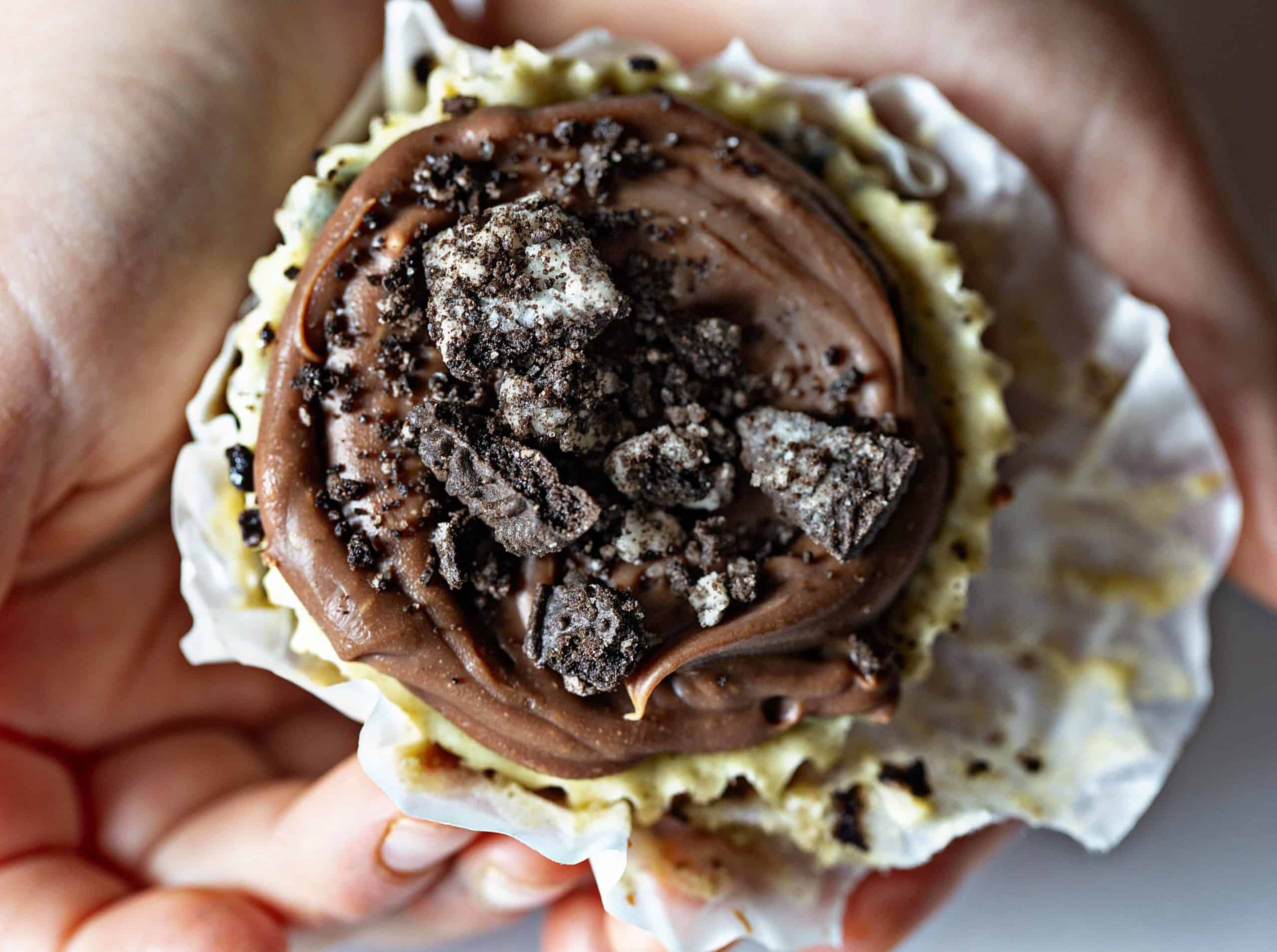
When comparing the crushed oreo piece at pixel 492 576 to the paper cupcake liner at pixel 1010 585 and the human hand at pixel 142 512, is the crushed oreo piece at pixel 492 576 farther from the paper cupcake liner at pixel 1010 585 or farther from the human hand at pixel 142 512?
the human hand at pixel 142 512

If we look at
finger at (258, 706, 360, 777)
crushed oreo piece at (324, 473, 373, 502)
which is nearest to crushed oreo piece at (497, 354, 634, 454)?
crushed oreo piece at (324, 473, 373, 502)

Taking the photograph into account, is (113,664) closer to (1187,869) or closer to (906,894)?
(906,894)

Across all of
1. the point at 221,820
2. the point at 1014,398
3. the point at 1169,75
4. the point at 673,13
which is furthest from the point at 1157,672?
the point at 221,820

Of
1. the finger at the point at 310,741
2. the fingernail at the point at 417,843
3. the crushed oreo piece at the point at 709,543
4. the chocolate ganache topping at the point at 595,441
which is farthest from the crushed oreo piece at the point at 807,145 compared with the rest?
the finger at the point at 310,741

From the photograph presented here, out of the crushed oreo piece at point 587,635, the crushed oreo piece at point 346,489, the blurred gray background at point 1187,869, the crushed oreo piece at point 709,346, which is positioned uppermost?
→ the crushed oreo piece at point 709,346

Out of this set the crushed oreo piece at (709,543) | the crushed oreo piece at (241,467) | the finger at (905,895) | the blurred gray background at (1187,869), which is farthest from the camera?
the blurred gray background at (1187,869)

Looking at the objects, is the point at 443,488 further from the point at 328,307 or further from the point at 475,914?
the point at 475,914

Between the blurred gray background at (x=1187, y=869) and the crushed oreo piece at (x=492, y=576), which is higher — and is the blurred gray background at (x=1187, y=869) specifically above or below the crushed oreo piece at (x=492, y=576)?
below
